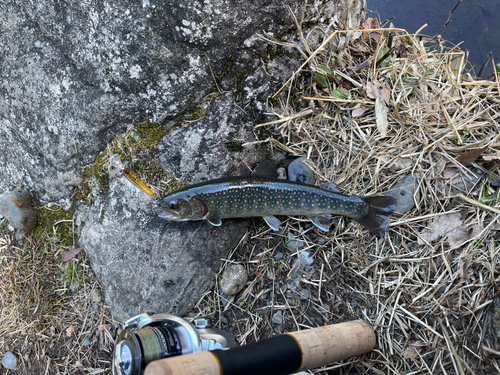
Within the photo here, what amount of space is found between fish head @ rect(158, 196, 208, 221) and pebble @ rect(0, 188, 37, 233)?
6.01 ft

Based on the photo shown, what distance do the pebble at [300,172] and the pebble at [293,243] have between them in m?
0.59

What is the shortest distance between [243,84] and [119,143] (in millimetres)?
1415

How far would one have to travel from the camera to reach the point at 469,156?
325cm

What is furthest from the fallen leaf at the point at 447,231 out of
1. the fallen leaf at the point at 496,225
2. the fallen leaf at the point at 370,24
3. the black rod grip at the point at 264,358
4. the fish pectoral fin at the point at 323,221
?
the fallen leaf at the point at 370,24

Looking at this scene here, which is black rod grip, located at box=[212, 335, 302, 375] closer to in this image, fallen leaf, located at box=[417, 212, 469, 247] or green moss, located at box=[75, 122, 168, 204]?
fallen leaf, located at box=[417, 212, 469, 247]

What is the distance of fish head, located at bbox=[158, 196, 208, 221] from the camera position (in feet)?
10.8

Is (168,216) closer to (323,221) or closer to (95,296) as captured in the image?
(95,296)

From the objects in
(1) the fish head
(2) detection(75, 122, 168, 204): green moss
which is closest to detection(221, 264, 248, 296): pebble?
(1) the fish head

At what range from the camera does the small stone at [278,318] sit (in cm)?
337

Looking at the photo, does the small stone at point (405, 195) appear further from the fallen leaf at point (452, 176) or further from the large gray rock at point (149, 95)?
the large gray rock at point (149, 95)

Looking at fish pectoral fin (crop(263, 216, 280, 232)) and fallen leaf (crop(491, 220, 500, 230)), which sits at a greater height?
fish pectoral fin (crop(263, 216, 280, 232))

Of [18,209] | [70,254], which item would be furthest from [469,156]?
[18,209]

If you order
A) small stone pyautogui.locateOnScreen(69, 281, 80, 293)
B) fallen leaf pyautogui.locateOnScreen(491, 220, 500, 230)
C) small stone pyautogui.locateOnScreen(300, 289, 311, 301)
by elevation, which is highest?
small stone pyautogui.locateOnScreen(69, 281, 80, 293)

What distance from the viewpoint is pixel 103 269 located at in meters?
3.66
